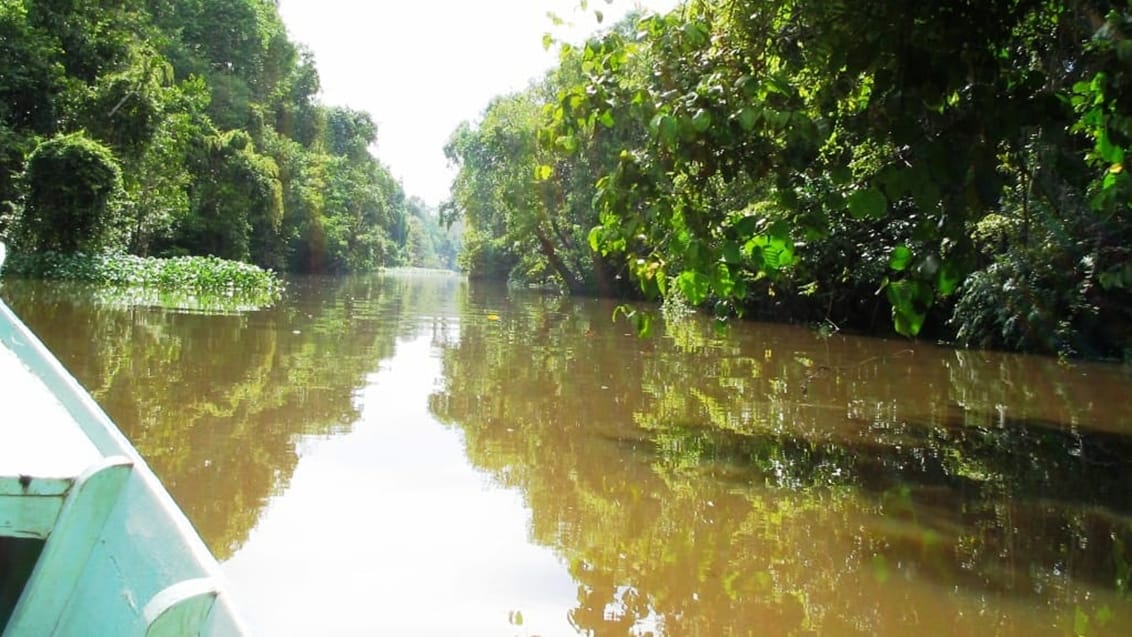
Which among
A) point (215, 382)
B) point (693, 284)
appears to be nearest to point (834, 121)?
point (693, 284)

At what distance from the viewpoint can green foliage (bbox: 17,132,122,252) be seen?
17.8 meters

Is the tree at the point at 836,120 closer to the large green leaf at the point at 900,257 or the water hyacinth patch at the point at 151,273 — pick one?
the large green leaf at the point at 900,257

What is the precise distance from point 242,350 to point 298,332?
8.47ft

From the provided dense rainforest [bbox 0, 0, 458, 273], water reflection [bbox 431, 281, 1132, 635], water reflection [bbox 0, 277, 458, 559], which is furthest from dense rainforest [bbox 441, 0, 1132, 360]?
dense rainforest [bbox 0, 0, 458, 273]

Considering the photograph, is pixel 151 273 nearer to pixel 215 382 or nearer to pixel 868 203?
pixel 215 382

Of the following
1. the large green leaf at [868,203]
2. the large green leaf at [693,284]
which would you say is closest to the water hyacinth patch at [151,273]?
the large green leaf at [693,284]

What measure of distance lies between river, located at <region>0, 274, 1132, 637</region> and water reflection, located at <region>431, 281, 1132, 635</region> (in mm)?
21

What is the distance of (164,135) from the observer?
2331 cm

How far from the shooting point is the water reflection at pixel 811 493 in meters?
3.31

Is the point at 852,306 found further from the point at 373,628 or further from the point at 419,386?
the point at 373,628

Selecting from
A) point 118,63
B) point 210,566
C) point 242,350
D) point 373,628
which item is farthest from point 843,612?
point 118,63

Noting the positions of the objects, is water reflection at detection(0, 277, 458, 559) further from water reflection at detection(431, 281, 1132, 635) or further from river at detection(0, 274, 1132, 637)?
water reflection at detection(431, 281, 1132, 635)

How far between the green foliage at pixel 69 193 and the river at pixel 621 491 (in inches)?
368

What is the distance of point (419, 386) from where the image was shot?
8086 mm
